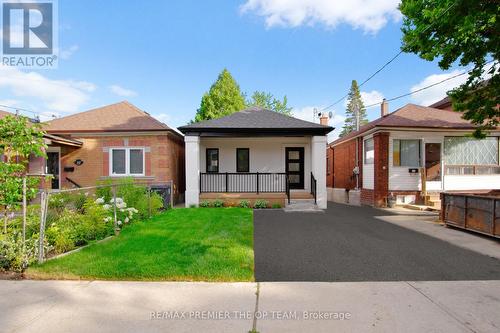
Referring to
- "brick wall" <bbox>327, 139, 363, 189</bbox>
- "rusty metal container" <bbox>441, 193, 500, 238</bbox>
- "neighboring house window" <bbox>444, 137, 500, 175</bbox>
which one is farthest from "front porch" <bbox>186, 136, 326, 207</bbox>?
"neighboring house window" <bbox>444, 137, 500, 175</bbox>

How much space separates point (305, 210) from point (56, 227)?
348 inches

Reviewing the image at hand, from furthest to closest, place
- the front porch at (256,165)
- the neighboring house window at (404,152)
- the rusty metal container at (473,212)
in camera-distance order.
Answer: the front porch at (256,165) → the neighboring house window at (404,152) → the rusty metal container at (473,212)

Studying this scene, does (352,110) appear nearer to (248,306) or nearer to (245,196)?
(245,196)

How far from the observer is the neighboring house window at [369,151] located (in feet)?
46.5

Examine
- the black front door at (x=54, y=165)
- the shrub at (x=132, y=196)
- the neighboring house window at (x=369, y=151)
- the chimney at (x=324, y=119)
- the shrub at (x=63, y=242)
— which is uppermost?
the chimney at (x=324, y=119)

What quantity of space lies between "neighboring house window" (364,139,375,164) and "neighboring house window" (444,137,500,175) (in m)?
3.31

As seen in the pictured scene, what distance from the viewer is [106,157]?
13.6 meters

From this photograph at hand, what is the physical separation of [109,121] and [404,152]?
15.2 m

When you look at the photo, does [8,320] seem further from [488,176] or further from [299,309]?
[488,176]

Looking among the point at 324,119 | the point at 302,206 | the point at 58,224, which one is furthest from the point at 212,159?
the point at 58,224

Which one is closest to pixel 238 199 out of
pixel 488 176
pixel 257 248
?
pixel 257 248

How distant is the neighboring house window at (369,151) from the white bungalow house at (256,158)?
3292mm

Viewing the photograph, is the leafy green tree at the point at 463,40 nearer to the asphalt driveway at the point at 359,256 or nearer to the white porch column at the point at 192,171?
the asphalt driveway at the point at 359,256

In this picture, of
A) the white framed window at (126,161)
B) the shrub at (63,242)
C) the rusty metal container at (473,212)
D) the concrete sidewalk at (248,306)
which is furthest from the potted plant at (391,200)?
the shrub at (63,242)
